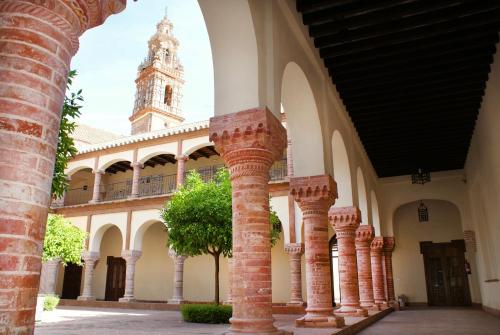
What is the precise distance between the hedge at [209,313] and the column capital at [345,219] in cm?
389

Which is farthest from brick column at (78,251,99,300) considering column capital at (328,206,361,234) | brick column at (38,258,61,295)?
column capital at (328,206,361,234)

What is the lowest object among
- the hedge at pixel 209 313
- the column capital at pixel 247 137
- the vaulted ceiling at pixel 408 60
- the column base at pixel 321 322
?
the hedge at pixel 209 313

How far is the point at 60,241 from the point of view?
1263 centimetres

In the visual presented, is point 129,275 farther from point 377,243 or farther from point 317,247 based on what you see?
point 317,247

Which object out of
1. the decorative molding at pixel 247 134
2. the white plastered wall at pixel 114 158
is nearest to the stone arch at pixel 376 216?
the decorative molding at pixel 247 134

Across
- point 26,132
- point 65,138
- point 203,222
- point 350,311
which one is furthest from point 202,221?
point 26,132

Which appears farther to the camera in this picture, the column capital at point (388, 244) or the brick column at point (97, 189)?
the brick column at point (97, 189)

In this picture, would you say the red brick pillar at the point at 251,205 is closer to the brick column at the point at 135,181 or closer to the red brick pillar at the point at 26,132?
the red brick pillar at the point at 26,132

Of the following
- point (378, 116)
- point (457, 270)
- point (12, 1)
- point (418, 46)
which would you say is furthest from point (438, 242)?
point (12, 1)

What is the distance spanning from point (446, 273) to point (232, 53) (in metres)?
16.0

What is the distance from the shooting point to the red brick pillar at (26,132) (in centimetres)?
194

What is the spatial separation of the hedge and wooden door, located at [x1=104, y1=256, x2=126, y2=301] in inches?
466

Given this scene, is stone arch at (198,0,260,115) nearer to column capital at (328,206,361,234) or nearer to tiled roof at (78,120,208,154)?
column capital at (328,206,361,234)

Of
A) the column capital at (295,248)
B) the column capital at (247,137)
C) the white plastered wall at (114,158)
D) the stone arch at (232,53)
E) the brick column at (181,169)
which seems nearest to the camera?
the column capital at (247,137)
